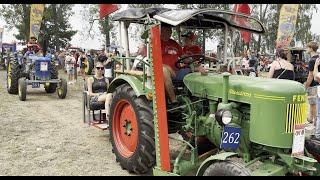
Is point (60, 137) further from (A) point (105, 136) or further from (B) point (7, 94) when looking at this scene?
(B) point (7, 94)

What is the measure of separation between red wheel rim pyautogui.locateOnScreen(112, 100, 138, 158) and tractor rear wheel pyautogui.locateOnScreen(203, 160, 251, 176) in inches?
56.9

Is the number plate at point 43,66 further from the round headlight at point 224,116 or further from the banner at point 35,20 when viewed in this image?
the banner at point 35,20

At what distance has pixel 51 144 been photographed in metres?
6.41

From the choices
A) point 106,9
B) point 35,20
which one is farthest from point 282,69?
point 35,20

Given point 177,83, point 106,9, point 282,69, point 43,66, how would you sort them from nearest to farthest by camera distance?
point 177,83, point 282,69, point 106,9, point 43,66

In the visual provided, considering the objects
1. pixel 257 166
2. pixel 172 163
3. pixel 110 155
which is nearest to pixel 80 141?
pixel 110 155

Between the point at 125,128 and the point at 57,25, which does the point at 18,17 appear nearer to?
the point at 57,25

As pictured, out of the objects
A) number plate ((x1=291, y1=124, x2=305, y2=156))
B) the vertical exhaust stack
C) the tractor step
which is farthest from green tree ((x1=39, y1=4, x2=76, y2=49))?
number plate ((x1=291, y1=124, x2=305, y2=156))

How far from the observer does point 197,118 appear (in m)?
4.65

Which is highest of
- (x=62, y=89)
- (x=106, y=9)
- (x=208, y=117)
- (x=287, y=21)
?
(x=287, y=21)

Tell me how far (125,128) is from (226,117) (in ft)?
5.94

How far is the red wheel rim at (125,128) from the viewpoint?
202 inches

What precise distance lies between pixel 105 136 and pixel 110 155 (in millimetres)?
1210

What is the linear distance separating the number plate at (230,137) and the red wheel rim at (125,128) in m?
1.38
